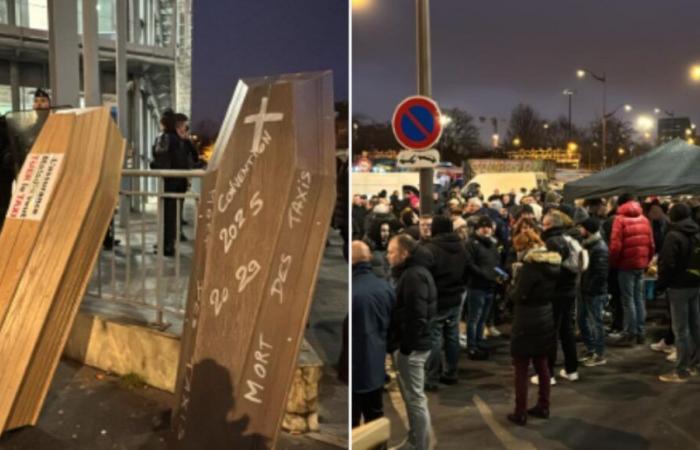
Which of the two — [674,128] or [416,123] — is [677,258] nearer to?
[416,123]

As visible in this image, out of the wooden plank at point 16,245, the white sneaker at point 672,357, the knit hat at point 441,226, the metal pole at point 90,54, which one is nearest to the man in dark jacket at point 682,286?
the white sneaker at point 672,357

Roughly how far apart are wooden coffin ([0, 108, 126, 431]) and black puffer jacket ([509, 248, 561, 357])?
3.19 metres

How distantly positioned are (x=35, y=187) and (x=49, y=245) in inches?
20.4

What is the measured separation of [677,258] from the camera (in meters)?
6.50

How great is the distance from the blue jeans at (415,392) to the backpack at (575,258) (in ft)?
6.43

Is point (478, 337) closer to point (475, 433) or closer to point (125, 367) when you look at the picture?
point (475, 433)

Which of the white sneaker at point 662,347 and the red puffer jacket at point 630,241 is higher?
the red puffer jacket at point 630,241

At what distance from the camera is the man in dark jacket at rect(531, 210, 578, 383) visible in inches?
234

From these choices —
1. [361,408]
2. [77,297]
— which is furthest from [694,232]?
[77,297]

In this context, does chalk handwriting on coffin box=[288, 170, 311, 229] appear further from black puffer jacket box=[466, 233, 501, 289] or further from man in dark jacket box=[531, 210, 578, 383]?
black puffer jacket box=[466, 233, 501, 289]

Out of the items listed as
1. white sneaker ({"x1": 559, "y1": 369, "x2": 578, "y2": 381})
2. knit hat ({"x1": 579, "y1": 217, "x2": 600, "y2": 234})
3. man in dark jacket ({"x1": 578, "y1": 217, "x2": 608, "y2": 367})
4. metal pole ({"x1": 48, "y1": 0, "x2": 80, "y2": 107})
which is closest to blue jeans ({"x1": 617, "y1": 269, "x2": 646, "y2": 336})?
man in dark jacket ({"x1": 578, "y1": 217, "x2": 608, "y2": 367})

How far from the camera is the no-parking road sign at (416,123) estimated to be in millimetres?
6977

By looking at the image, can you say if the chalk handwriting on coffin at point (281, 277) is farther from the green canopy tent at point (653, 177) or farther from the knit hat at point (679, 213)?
the green canopy tent at point (653, 177)

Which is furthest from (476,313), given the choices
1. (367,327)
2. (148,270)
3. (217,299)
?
(217,299)
